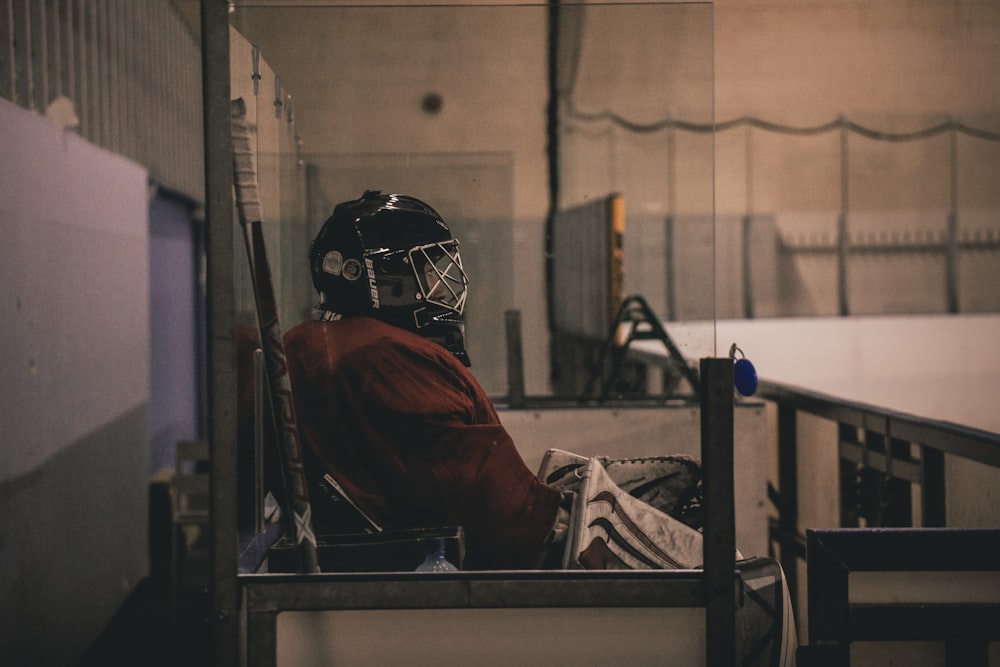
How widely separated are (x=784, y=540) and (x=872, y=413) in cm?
78

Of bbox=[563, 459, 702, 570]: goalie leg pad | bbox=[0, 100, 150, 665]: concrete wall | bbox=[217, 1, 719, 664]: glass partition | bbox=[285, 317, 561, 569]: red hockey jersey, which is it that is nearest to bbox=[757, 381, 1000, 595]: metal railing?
bbox=[217, 1, 719, 664]: glass partition

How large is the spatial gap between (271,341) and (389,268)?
1.42 ft

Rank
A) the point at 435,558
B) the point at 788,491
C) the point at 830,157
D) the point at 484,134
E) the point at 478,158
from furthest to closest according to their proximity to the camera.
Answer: the point at 830,157 → the point at 484,134 → the point at 478,158 → the point at 788,491 → the point at 435,558

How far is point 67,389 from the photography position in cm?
322

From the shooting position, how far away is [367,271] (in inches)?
69.7

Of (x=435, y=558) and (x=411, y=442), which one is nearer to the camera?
(x=435, y=558)

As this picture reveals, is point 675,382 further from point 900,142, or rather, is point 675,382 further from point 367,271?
point 900,142

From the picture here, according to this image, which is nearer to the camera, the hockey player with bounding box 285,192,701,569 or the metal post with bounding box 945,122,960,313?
the hockey player with bounding box 285,192,701,569

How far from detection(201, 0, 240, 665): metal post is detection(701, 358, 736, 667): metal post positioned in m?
0.62

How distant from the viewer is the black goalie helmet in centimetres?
177

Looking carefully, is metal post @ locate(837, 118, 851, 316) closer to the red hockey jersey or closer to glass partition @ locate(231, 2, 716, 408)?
glass partition @ locate(231, 2, 716, 408)

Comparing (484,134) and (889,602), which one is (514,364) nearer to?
(484,134)

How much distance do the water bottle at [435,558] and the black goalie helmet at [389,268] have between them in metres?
0.43

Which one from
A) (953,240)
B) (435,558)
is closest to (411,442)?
(435,558)
